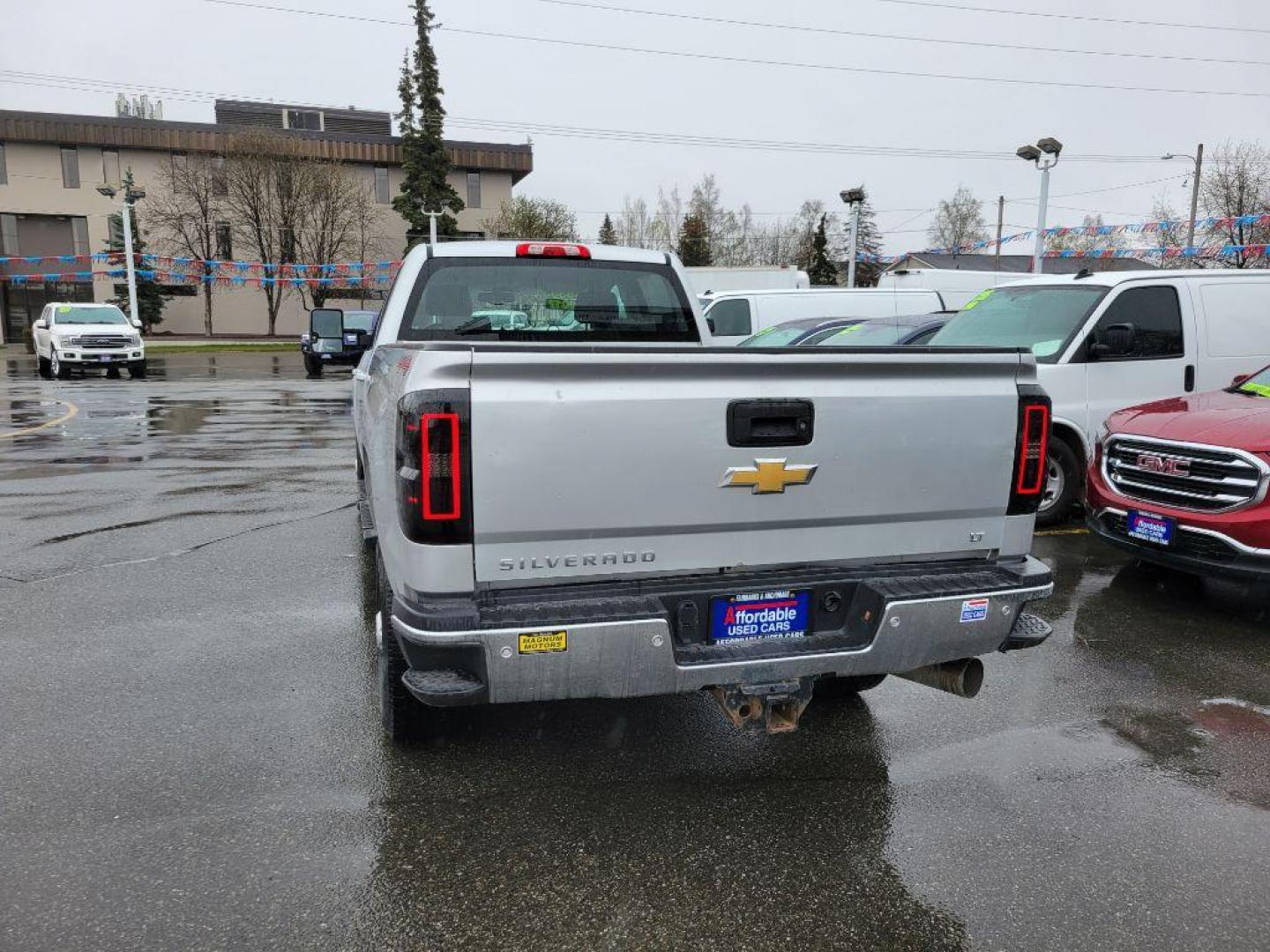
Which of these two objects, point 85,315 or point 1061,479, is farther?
point 85,315

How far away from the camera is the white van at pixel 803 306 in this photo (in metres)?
15.4

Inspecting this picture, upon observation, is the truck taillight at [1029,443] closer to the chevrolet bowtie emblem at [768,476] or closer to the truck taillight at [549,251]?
the chevrolet bowtie emblem at [768,476]

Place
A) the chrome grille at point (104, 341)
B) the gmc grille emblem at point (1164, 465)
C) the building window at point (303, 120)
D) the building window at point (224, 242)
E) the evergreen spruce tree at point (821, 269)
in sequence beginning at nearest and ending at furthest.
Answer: the gmc grille emblem at point (1164, 465)
the chrome grille at point (104, 341)
the building window at point (224, 242)
the evergreen spruce tree at point (821, 269)
the building window at point (303, 120)

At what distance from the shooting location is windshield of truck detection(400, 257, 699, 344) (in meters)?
4.84

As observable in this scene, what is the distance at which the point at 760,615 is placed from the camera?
3162 mm

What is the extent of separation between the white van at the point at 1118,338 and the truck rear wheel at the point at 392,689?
5664mm

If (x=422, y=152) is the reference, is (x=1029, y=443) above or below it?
below

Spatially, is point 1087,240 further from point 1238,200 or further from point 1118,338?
point 1118,338

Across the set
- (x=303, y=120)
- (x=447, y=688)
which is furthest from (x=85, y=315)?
(x=303, y=120)

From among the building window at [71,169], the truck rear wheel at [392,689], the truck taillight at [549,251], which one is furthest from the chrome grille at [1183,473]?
the building window at [71,169]

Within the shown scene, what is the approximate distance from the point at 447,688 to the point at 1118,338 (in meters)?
6.40

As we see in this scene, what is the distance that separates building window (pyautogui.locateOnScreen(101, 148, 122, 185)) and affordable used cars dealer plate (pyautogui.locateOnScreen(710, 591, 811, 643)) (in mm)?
57663

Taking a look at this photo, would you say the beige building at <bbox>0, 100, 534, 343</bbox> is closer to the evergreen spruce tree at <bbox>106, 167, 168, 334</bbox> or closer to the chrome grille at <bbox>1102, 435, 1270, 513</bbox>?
the evergreen spruce tree at <bbox>106, 167, 168, 334</bbox>

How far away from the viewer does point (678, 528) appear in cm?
305
